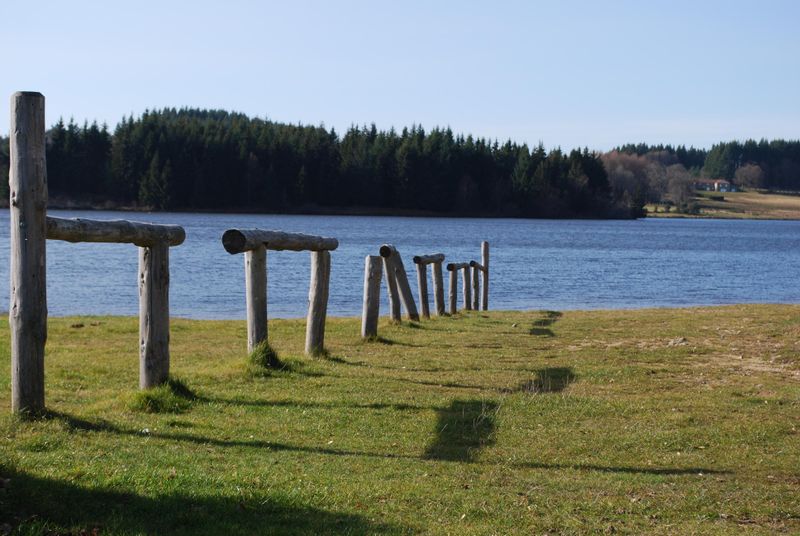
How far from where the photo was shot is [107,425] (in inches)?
364

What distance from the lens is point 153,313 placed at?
1102cm

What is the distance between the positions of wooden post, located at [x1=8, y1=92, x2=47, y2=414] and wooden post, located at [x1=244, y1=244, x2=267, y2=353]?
16.3 feet

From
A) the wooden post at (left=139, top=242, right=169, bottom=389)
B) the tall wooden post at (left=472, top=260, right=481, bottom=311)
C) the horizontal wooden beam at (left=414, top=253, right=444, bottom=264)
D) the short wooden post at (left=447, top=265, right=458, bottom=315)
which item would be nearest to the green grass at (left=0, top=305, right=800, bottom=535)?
the wooden post at (left=139, top=242, right=169, bottom=389)

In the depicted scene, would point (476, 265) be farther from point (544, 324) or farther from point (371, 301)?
point (371, 301)

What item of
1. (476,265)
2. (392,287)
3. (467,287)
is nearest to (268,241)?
(392,287)

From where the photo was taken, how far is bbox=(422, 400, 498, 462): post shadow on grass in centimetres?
928

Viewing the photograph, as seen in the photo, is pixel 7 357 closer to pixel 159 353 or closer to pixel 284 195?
pixel 159 353

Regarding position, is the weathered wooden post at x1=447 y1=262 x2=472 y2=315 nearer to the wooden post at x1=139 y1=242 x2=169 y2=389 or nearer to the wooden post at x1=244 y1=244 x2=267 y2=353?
the wooden post at x1=244 y1=244 x2=267 y2=353

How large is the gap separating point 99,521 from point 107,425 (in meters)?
3.12

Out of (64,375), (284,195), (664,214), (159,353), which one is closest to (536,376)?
(159,353)

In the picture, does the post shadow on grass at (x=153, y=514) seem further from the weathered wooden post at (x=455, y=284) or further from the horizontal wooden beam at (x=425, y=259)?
the weathered wooden post at (x=455, y=284)

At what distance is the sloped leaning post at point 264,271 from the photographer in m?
13.2

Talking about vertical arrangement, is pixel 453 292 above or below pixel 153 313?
below

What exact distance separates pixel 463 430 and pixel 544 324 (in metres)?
13.4
